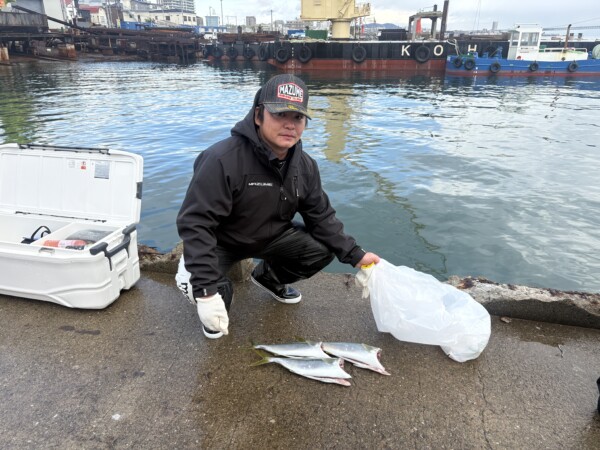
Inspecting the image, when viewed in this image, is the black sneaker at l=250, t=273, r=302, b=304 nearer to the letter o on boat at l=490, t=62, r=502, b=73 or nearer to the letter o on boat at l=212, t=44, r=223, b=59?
the letter o on boat at l=490, t=62, r=502, b=73

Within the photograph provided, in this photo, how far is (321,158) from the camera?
384 inches

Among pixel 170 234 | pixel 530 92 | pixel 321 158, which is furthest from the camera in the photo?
pixel 530 92

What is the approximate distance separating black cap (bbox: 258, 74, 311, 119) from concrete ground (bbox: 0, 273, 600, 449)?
156 cm

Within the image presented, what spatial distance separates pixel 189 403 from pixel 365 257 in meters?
1.47

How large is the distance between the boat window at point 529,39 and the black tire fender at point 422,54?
6900 mm

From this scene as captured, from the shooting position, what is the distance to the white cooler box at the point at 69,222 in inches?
112

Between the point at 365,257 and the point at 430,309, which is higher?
the point at 365,257

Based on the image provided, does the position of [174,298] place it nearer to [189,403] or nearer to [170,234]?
[189,403]

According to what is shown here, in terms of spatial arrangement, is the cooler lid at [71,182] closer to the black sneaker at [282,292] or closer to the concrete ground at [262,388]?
the concrete ground at [262,388]

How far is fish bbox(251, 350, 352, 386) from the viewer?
2.41 meters

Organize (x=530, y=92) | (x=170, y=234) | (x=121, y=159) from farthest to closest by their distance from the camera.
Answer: (x=530, y=92), (x=170, y=234), (x=121, y=159)

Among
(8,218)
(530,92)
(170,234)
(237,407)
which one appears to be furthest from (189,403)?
(530,92)

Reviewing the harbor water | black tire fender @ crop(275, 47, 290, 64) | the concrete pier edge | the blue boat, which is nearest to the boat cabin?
the blue boat

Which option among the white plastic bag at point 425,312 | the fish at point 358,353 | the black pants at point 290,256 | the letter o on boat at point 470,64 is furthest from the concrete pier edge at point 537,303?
the letter o on boat at point 470,64
